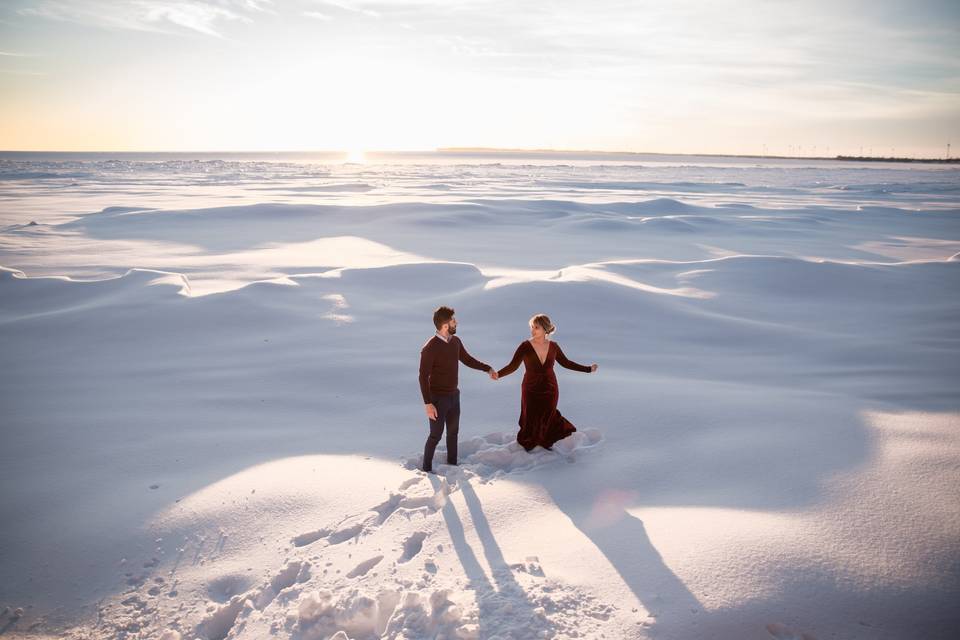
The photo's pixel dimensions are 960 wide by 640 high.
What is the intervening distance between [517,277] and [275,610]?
887cm

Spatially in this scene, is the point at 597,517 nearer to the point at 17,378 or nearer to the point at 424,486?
the point at 424,486

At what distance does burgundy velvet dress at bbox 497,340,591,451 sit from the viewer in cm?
492

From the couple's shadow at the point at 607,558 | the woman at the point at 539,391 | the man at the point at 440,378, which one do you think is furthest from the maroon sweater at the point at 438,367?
the couple's shadow at the point at 607,558

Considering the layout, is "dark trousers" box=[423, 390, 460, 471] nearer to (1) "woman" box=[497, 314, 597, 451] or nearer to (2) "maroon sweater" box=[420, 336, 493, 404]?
(2) "maroon sweater" box=[420, 336, 493, 404]

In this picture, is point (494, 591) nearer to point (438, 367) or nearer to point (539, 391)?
point (438, 367)

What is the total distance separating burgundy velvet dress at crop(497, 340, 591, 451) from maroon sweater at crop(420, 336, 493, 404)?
49cm

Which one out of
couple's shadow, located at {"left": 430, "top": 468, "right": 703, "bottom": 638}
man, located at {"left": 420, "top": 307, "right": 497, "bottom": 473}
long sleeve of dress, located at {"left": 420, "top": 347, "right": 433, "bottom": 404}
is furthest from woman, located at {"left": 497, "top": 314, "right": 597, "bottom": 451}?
couple's shadow, located at {"left": 430, "top": 468, "right": 703, "bottom": 638}

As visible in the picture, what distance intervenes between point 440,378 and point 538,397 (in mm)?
904

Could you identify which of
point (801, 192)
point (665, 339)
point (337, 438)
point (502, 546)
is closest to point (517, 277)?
point (665, 339)

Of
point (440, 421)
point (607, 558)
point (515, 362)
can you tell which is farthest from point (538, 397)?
point (607, 558)

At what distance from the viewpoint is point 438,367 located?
4633 millimetres

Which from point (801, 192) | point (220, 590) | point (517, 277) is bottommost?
point (220, 590)

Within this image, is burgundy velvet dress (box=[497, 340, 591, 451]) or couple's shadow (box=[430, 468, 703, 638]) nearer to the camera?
couple's shadow (box=[430, 468, 703, 638])

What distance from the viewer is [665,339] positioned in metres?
8.81
